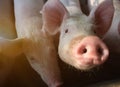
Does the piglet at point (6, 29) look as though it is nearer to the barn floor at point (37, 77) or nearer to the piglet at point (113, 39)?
the barn floor at point (37, 77)

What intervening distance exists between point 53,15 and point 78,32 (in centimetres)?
18

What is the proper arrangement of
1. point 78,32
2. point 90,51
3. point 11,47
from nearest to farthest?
point 90,51, point 78,32, point 11,47

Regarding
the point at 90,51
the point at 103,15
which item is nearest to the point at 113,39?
the point at 103,15

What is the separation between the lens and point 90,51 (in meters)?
1.12

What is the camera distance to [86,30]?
124 cm

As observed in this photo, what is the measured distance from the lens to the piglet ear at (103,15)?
1360 mm

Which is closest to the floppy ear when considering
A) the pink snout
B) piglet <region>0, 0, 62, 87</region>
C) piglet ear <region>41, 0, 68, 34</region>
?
piglet <region>0, 0, 62, 87</region>

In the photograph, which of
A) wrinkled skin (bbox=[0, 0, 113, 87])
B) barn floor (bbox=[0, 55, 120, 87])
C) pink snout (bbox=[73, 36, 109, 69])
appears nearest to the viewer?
pink snout (bbox=[73, 36, 109, 69])

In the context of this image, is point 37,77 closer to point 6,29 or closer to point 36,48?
point 36,48

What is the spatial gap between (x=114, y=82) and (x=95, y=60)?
0.23 metres

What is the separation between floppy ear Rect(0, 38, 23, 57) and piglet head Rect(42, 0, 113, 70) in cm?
11

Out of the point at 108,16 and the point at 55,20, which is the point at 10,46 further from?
the point at 108,16

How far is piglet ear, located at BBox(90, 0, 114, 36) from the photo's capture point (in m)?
1.36

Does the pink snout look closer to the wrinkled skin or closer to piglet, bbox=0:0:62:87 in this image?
the wrinkled skin
